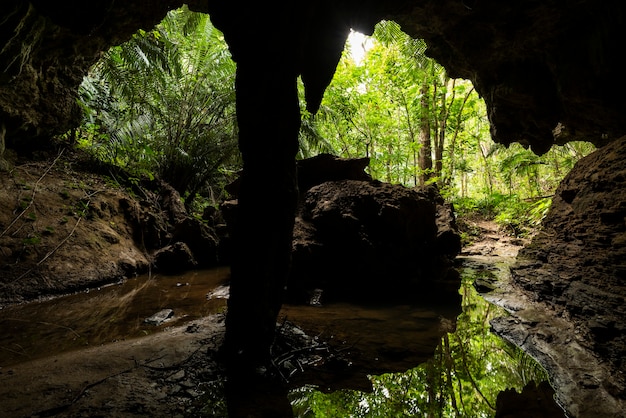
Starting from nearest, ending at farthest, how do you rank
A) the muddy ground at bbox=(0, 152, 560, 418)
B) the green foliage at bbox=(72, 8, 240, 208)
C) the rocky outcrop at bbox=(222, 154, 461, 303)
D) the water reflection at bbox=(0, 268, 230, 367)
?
1. the muddy ground at bbox=(0, 152, 560, 418)
2. the water reflection at bbox=(0, 268, 230, 367)
3. the rocky outcrop at bbox=(222, 154, 461, 303)
4. the green foliage at bbox=(72, 8, 240, 208)

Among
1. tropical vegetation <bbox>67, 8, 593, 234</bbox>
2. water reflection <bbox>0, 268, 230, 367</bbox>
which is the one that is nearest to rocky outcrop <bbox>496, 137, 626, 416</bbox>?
water reflection <bbox>0, 268, 230, 367</bbox>

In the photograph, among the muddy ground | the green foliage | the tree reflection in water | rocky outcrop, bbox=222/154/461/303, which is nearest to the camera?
the muddy ground

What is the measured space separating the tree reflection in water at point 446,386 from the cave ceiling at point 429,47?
2.40 meters

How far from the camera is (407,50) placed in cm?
784

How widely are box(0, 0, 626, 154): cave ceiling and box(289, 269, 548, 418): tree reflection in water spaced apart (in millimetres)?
2398

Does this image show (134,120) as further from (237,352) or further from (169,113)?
(237,352)

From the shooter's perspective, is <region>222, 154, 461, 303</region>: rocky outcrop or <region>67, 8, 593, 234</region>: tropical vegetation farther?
<region>67, 8, 593, 234</region>: tropical vegetation

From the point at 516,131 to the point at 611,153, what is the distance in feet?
5.98

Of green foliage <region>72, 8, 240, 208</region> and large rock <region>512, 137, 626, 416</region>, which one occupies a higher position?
green foliage <region>72, 8, 240, 208</region>

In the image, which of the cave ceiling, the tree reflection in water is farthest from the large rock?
the cave ceiling

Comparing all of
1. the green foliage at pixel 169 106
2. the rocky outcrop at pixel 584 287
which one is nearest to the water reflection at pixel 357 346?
the rocky outcrop at pixel 584 287

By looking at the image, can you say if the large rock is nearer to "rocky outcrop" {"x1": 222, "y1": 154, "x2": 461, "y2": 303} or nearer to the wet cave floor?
the wet cave floor

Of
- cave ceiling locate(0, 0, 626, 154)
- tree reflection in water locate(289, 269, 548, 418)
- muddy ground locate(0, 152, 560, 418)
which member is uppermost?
cave ceiling locate(0, 0, 626, 154)

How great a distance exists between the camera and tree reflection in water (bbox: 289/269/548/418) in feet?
6.90
